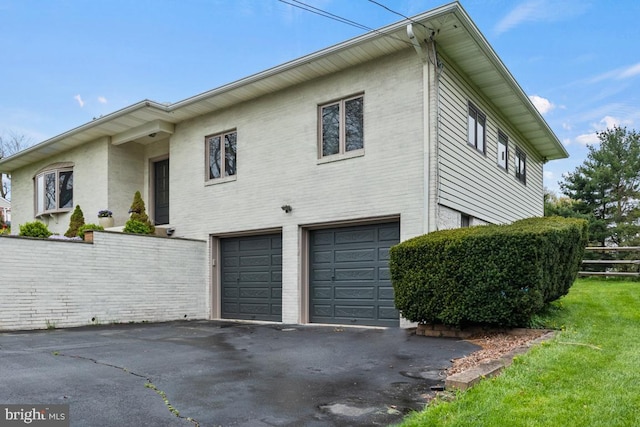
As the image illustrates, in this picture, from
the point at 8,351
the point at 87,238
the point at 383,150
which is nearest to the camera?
the point at 8,351

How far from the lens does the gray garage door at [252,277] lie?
1147 centimetres

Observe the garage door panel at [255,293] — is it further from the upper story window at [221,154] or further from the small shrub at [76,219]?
the small shrub at [76,219]

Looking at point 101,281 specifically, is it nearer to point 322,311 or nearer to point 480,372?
point 322,311

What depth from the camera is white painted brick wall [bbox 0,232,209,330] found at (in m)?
9.38

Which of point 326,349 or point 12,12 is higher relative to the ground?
point 12,12

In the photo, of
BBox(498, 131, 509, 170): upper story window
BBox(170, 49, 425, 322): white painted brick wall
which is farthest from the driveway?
BBox(498, 131, 509, 170): upper story window

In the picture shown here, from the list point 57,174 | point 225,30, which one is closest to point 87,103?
point 57,174

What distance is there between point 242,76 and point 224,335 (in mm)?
5777

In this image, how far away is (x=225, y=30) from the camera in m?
15.5

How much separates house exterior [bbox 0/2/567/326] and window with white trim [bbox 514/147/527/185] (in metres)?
0.13

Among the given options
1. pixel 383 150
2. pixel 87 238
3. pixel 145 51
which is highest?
pixel 145 51

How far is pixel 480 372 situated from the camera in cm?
436

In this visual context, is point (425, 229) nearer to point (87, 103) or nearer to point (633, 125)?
point (633, 125)

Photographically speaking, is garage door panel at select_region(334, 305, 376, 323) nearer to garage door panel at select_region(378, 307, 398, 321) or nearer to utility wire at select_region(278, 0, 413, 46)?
garage door panel at select_region(378, 307, 398, 321)
